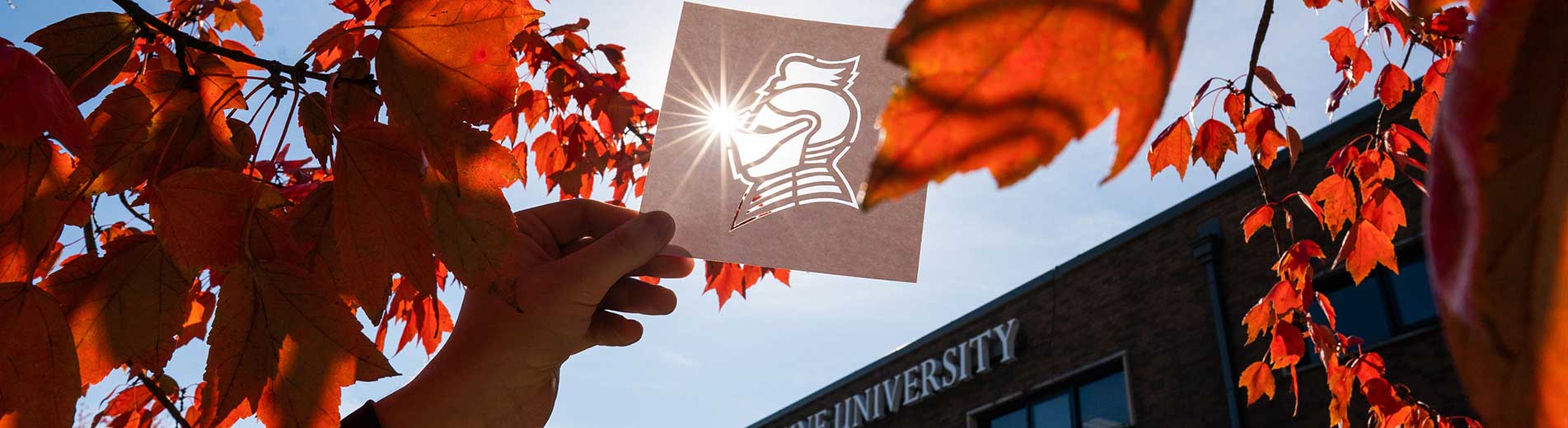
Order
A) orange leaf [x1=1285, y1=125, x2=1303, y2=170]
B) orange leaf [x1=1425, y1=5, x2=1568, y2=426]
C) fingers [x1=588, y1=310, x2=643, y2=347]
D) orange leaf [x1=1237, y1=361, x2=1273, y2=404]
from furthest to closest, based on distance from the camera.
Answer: orange leaf [x1=1237, y1=361, x2=1273, y2=404] < orange leaf [x1=1285, y1=125, x2=1303, y2=170] < fingers [x1=588, y1=310, x2=643, y2=347] < orange leaf [x1=1425, y1=5, x2=1568, y2=426]

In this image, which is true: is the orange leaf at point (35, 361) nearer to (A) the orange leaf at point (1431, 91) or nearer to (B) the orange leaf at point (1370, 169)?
(A) the orange leaf at point (1431, 91)

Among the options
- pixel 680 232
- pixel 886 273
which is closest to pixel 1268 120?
pixel 886 273

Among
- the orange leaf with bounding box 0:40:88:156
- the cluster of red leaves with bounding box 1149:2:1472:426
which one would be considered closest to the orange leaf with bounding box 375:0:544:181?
the orange leaf with bounding box 0:40:88:156

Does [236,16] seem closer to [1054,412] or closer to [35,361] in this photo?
[35,361]

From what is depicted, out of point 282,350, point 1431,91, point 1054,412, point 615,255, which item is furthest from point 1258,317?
point 1054,412

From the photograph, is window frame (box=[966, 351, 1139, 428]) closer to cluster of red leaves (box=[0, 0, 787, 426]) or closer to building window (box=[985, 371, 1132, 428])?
building window (box=[985, 371, 1132, 428])

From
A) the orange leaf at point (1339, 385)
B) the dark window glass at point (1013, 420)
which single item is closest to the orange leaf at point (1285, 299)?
the orange leaf at point (1339, 385)

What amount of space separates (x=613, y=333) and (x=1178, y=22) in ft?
4.82

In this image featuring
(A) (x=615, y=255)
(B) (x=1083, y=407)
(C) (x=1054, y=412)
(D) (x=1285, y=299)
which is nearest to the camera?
(A) (x=615, y=255)

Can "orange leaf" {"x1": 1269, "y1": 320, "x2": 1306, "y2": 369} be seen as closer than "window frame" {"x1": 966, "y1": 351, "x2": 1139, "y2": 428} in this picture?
Yes

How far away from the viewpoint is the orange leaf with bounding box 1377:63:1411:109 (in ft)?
12.0

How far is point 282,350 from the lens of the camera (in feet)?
2.80

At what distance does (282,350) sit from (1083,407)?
12577mm

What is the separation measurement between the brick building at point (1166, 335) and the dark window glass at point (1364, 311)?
0.04ft
